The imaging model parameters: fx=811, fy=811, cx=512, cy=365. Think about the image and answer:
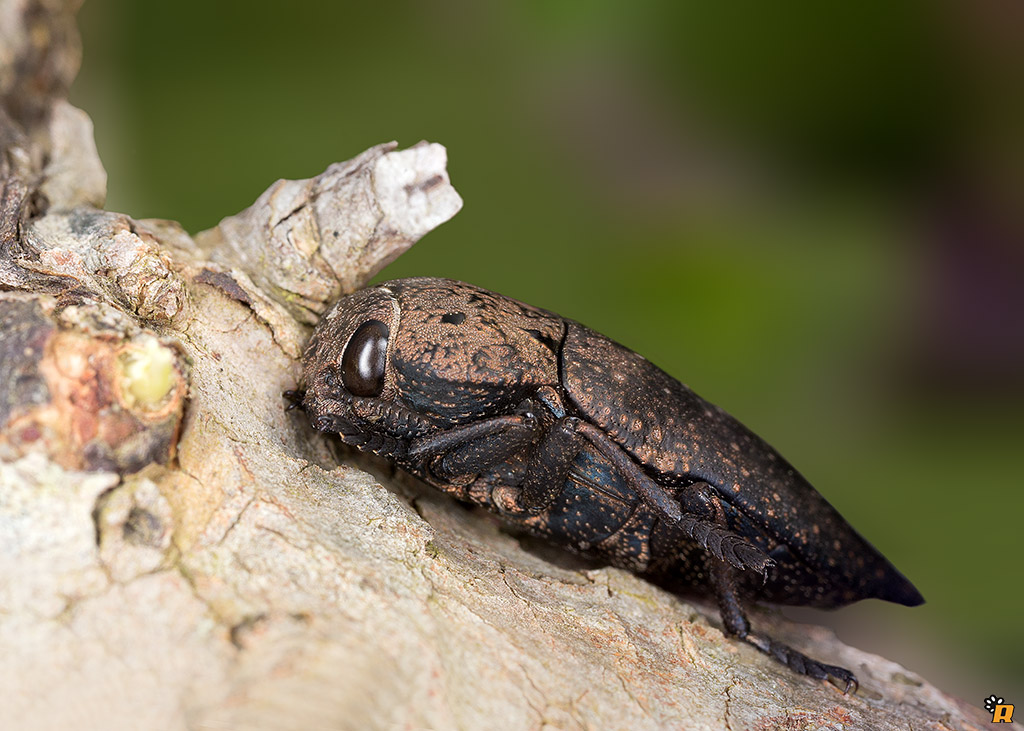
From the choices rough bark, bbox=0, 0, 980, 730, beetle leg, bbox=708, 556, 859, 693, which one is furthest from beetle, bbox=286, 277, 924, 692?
rough bark, bbox=0, 0, 980, 730

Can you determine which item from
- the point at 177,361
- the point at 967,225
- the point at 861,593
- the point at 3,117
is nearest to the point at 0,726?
the point at 177,361

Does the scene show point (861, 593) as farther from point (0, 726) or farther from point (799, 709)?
point (0, 726)

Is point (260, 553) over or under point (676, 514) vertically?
under

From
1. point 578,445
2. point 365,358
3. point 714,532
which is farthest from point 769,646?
point 365,358

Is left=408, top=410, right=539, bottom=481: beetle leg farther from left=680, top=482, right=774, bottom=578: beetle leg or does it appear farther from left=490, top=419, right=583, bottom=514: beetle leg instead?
left=680, top=482, right=774, bottom=578: beetle leg

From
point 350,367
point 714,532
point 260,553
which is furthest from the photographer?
point 350,367

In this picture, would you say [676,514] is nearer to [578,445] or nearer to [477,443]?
[578,445]
